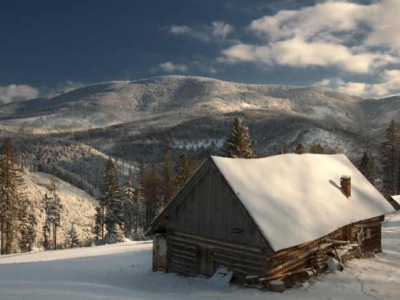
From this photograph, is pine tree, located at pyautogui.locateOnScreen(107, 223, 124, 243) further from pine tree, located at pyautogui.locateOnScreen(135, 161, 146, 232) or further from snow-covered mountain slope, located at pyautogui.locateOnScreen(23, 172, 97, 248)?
snow-covered mountain slope, located at pyautogui.locateOnScreen(23, 172, 97, 248)

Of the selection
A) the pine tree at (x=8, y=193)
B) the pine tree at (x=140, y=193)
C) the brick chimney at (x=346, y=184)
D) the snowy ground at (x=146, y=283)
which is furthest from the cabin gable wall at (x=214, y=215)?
the pine tree at (x=140, y=193)

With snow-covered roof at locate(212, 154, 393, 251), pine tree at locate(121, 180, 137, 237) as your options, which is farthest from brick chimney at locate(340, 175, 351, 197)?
pine tree at locate(121, 180, 137, 237)

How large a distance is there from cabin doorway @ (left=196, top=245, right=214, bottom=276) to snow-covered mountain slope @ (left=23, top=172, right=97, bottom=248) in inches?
2625

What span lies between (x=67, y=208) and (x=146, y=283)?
93.6 m

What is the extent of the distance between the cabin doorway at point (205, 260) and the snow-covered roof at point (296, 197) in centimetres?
357

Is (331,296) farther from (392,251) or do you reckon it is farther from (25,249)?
(25,249)

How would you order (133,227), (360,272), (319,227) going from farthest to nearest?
(133,227) → (360,272) → (319,227)

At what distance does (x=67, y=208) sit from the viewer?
105 metres

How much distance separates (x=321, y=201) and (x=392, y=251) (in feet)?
31.0

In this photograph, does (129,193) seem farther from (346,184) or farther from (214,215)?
(214,215)

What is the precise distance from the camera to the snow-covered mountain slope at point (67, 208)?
3529 inches

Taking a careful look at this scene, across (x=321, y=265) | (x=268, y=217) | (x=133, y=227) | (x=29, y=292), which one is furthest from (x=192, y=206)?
(x=133, y=227)

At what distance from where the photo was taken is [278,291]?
16203 millimetres

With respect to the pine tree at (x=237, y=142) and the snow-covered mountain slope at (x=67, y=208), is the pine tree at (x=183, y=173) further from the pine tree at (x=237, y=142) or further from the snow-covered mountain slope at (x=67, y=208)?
the snow-covered mountain slope at (x=67, y=208)
